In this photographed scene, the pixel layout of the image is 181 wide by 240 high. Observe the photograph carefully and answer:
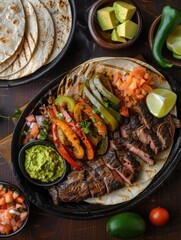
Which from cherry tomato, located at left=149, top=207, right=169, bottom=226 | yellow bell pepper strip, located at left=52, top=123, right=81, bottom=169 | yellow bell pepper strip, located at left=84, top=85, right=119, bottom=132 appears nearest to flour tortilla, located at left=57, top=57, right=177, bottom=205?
yellow bell pepper strip, located at left=84, top=85, right=119, bottom=132

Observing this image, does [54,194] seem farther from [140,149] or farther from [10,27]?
[10,27]

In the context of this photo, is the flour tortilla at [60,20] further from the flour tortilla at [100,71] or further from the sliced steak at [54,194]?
the sliced steak at [54,194]

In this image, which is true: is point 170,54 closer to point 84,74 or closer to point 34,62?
point 84,74

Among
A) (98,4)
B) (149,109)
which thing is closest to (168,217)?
(149,109)

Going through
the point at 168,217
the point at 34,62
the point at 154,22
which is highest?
the point at 154,22

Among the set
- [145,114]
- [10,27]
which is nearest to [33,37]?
[10,27]

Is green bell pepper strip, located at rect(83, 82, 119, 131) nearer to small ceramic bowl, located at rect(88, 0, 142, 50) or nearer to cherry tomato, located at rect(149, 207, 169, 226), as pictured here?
small ceramic bowl, located at rect(88, 0, 142, 50)
